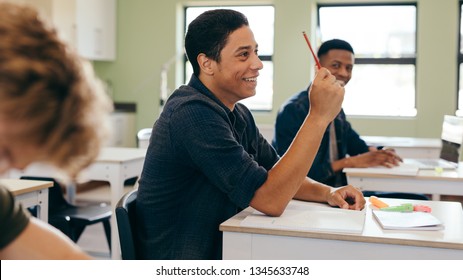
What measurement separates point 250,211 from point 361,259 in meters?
0.38

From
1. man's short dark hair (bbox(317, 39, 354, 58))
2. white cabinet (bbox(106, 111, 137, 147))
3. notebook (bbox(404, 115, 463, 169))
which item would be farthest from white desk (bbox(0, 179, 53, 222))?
white cabinet (bbox(106, 111, 137, 147))

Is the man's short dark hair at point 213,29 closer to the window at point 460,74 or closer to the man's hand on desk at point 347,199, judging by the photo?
the man's hand on desk at point 347,199

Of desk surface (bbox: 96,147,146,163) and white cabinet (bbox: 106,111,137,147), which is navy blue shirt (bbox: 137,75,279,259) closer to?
desk surface (bbox: 96,147,146,163)

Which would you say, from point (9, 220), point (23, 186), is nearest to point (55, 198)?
point (23, 186)

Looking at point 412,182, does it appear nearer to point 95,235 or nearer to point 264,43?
point 95,235

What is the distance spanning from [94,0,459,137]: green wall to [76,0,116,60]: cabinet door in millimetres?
129

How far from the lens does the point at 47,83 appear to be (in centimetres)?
61

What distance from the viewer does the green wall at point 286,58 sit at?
6.04 meters

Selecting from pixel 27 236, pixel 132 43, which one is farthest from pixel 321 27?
pixel 27 236

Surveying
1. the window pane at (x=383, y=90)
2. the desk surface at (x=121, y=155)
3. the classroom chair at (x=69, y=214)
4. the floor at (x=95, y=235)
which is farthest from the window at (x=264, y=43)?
the classroom chair at (x=69, y=214)

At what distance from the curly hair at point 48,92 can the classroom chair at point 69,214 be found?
2.59m

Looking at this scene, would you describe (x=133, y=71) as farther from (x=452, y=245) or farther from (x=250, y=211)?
(x=452, y=245)

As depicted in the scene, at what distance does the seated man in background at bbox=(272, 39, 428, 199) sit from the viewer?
3035 mm

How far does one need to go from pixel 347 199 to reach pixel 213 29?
0.67 meters
